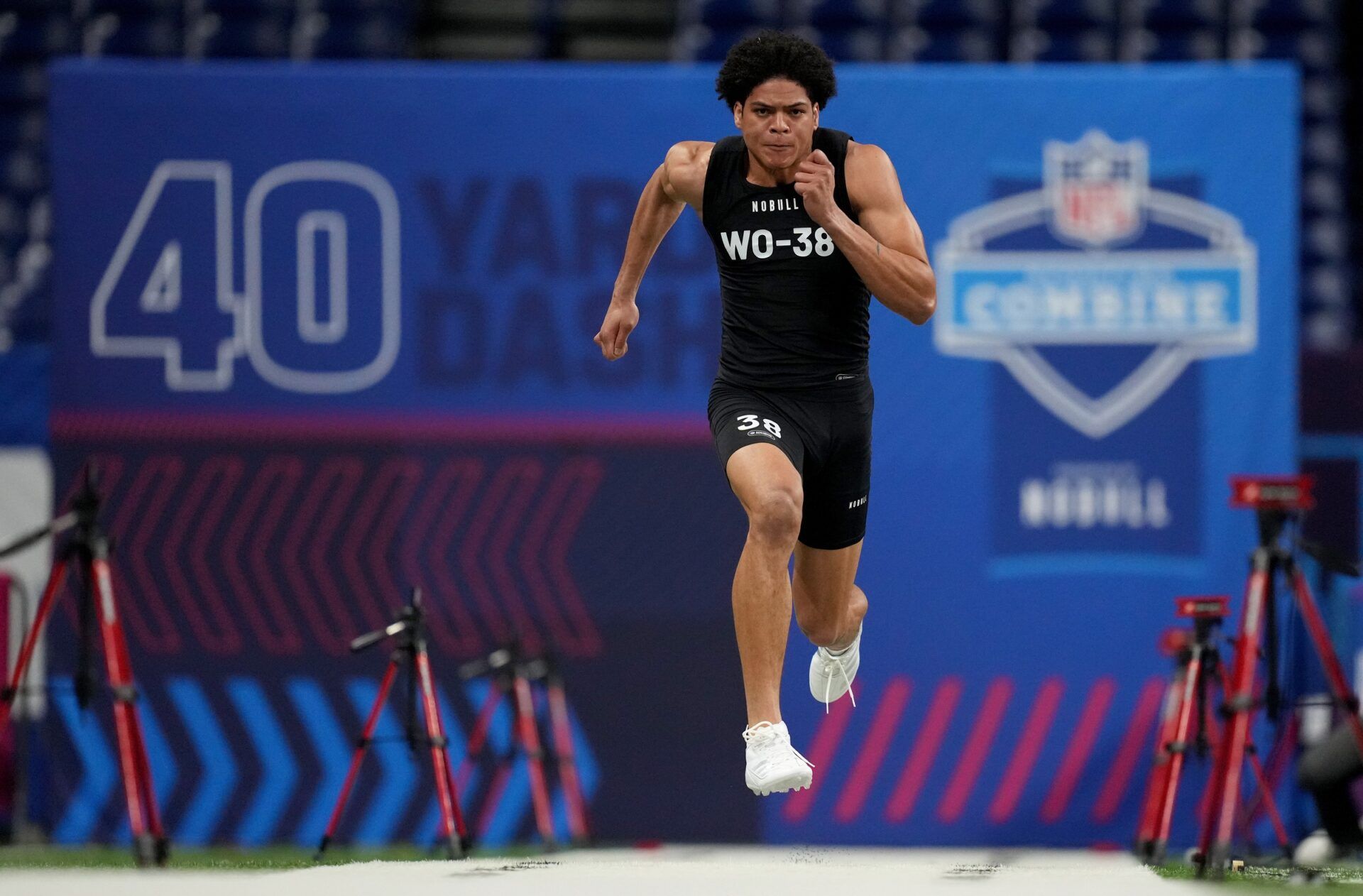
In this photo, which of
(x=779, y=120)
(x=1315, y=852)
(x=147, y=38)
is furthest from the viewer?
(x=147, y=38)

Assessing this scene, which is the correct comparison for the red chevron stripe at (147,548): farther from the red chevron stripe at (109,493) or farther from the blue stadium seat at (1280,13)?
the blue stadium seat at (1280,13)

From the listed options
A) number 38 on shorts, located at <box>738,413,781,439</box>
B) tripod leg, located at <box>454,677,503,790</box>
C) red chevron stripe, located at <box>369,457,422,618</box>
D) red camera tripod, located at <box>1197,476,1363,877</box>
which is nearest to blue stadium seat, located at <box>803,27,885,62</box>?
red chevron stripe, located at <box>369,457,422,618</box>

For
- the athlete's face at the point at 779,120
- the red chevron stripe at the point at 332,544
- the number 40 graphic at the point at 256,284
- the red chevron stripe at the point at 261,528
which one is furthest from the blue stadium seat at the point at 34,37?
the athlete's face at the point at 779,120

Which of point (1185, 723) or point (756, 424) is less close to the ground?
point (756, 424)

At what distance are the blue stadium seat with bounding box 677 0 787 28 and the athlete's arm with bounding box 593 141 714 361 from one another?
5539 millimetres

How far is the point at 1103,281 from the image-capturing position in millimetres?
9078

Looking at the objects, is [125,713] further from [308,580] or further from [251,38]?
[251,38]

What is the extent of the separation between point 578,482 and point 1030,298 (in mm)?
2383

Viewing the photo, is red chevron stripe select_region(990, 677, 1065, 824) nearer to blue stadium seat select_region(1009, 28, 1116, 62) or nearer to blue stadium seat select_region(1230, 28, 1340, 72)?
blue stadium seat select_region(1009, 28, 1116, 62)

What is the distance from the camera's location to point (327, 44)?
11.3m

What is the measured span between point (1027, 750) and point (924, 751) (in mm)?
499

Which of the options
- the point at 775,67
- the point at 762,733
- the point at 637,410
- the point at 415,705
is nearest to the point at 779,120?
the point at 775,67

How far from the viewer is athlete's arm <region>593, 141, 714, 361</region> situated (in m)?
Answer: 5.53

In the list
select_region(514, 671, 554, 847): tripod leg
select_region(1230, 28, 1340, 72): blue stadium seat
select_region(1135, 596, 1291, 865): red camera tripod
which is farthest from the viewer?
select_region(1230, 28, 1340, 72): blue stadium seat
